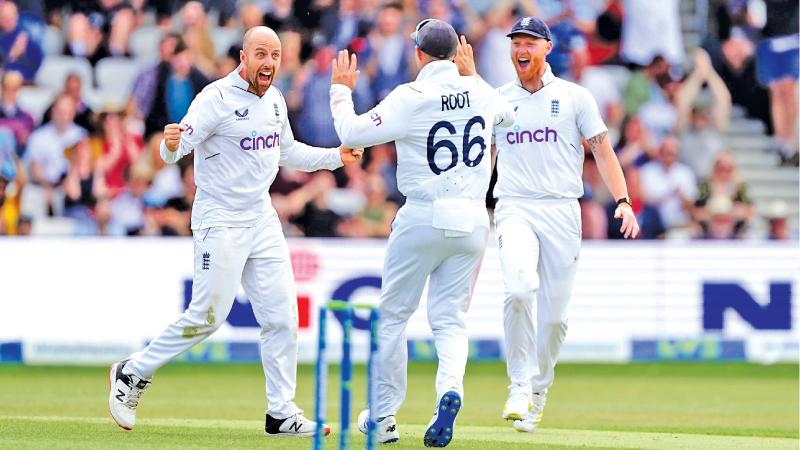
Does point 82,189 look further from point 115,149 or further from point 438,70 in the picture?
point 438,70

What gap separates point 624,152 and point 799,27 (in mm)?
3779

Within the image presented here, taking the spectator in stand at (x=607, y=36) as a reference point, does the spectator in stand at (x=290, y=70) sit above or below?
below

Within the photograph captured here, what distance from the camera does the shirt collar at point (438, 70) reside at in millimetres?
10328

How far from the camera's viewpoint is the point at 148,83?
20.3 m

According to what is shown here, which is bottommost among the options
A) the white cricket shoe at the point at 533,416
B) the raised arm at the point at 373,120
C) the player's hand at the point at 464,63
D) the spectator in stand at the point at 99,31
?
the white cricket shoe at the point at 533,416

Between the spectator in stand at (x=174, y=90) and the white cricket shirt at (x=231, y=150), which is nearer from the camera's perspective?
the white cricket shirt at (x=231, y=150)

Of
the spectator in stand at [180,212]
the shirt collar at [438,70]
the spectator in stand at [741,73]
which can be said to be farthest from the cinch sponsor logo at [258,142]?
the spectator in stand at [741,73]

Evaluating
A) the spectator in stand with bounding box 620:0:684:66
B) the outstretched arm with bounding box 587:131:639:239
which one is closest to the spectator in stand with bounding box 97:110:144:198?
the spectator in stand with bounding box 620:0:684:66

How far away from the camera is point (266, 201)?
1118 centimetres

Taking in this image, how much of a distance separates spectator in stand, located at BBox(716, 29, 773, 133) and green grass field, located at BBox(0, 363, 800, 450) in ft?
15.9

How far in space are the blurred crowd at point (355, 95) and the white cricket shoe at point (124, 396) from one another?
8.20 meters

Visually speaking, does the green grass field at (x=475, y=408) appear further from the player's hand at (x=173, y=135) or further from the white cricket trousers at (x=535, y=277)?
the player's hand at (x=173, y=135)

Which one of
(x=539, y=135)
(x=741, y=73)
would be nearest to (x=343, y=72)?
(x=539, y=135)

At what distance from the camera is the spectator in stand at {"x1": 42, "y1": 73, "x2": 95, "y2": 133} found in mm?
19953
